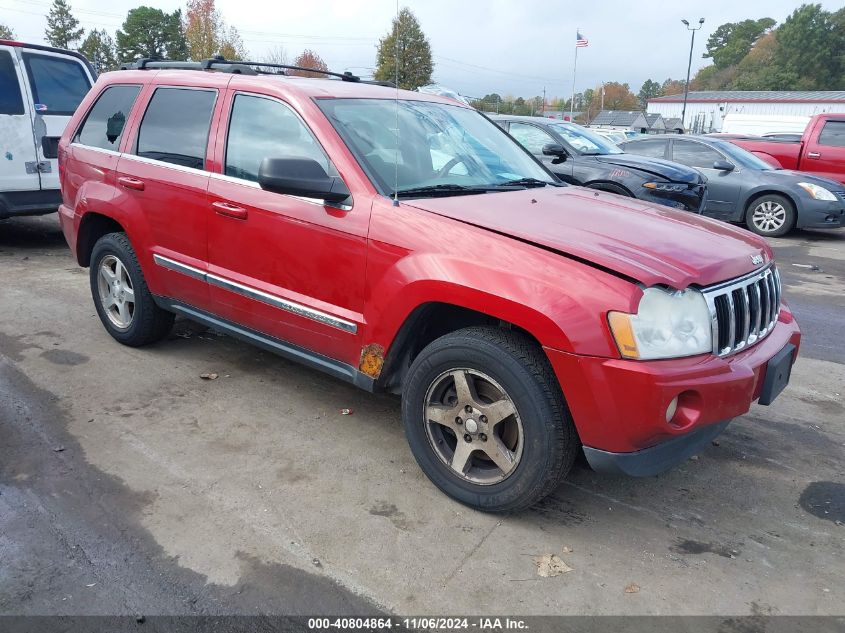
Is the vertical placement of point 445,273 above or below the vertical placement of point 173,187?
below

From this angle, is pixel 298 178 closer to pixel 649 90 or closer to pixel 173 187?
pixel 173 187

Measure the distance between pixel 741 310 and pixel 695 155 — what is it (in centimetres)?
956

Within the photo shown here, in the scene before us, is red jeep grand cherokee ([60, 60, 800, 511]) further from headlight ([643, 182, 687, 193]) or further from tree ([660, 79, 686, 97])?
tree ([660, 79, 686, 97])

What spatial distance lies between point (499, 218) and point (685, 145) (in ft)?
31.9

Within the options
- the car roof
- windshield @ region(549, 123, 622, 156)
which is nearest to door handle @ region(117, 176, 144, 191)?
the car roof

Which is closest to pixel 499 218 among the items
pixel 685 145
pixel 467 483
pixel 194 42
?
pixel 467 483

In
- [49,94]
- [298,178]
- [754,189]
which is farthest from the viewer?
[754,189]

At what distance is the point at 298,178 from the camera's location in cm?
326

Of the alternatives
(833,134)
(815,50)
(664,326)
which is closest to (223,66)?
(664,326)

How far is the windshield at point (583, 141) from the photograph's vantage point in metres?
9.86

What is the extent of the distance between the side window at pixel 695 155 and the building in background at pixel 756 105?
156 feet

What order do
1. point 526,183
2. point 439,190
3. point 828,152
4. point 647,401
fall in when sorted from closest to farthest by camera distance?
point 647,401 < point 439,190 < point 526,183 < point 828,152

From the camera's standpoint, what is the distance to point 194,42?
4056 centimetres

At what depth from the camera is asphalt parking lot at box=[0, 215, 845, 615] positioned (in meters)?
2.64
